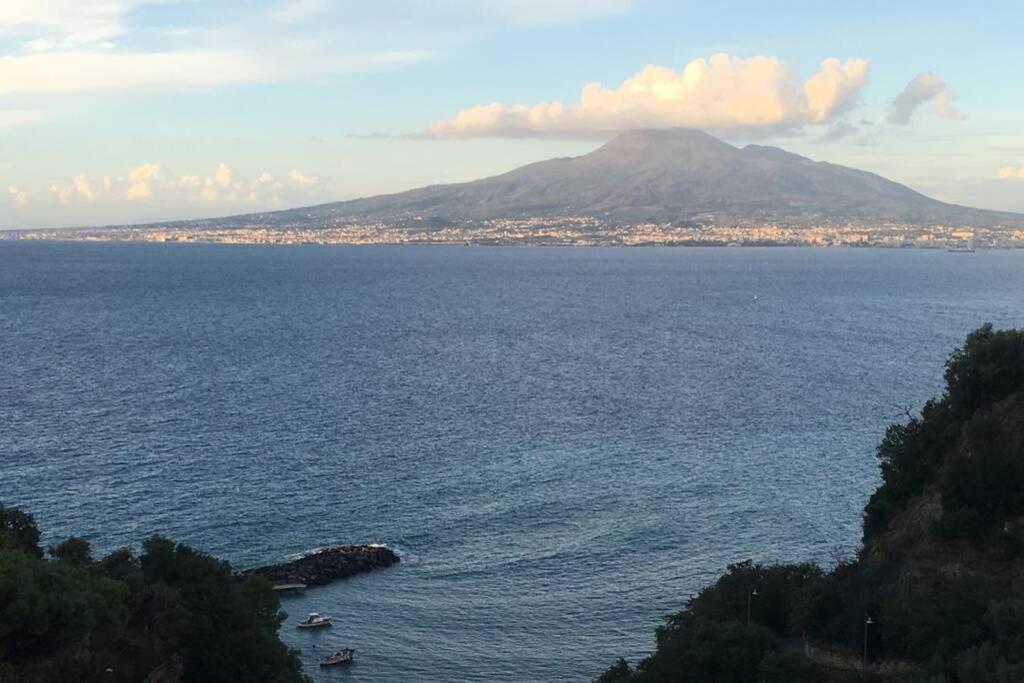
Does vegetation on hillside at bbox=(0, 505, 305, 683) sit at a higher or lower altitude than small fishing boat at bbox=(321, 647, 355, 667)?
higher

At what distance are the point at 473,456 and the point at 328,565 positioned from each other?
15691 millimetres

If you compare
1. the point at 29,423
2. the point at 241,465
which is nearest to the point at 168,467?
the point at 241,465

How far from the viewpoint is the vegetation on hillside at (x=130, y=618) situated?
68.8 feet

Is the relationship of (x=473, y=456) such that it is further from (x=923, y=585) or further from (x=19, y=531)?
(x=923, y=585)

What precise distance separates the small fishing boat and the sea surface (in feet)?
1.42

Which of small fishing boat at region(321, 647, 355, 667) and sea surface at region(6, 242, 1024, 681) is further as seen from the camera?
sea surface at region(6, 242, 1024, 681)

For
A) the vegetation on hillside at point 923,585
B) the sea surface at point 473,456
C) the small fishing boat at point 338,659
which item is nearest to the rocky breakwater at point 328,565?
the sea surface at point 473,456

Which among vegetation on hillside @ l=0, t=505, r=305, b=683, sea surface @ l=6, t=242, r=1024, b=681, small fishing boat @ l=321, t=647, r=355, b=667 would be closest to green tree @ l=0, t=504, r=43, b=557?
vegetation on hillside @ l=0, t=505, r=305, b=683

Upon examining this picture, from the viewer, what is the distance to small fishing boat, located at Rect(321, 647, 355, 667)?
113 ft

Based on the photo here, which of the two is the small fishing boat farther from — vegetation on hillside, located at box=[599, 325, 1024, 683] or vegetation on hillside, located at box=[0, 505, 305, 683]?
vegetation on hillside, located at box=[599, 325, 1024, 683]

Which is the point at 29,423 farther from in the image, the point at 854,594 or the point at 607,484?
the point at 854,594

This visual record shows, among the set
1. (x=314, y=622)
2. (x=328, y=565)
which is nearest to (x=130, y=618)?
(x=314, y=622)

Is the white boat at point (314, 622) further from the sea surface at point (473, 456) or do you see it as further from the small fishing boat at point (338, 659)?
the small fishing boat at point (338, 659)

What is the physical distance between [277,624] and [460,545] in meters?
14.2
